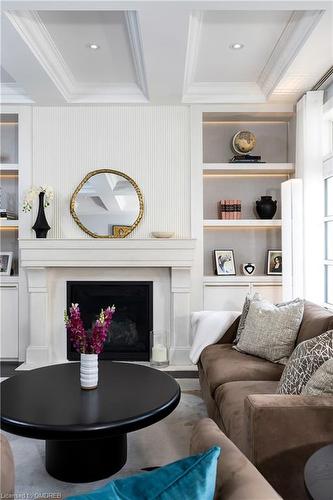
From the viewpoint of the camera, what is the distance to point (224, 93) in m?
4.00

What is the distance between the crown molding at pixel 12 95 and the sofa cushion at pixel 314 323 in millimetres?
3261

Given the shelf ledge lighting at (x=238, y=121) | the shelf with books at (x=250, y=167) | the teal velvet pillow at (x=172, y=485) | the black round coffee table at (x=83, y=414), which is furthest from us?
the shelf ledge lighting at (x=238, y=121)

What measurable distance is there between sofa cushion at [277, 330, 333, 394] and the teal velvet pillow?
1166 millimetres

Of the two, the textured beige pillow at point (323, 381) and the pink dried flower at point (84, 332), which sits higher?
the pink dried flower at point (84, 332)

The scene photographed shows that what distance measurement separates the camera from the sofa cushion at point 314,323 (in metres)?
2.30

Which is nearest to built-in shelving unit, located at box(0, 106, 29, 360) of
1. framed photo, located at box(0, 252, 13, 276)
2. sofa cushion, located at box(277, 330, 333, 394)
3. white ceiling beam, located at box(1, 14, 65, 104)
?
framed photo, located at box(0, 252, 13, 276)

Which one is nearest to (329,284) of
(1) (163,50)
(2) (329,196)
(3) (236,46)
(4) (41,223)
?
(2) (329,196)

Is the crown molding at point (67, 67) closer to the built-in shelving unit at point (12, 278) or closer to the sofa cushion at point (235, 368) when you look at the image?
the built-in shelving unit at point (12, 278)

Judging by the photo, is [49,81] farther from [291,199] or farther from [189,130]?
[291,199]

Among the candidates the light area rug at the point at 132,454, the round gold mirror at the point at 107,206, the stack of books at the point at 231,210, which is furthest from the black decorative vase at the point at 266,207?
the light area rug at the point at 132,454

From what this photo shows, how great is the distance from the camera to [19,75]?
343cm

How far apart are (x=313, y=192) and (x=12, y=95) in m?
3.07

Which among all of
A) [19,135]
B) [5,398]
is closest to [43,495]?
[5,398]

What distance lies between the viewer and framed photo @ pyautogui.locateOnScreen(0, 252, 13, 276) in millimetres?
4234
